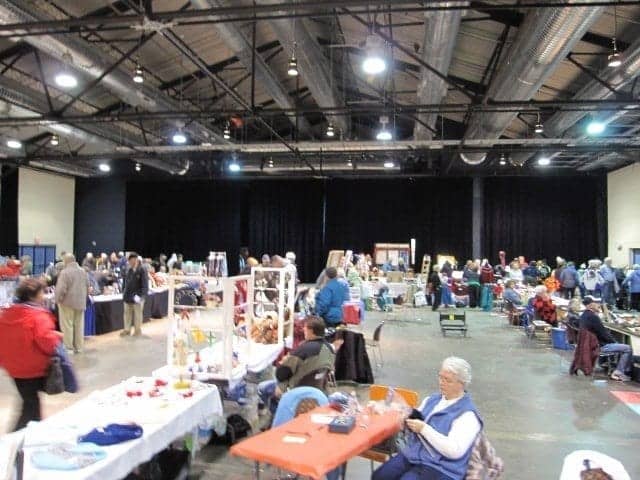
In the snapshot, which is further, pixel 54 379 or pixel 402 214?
pixel 402 214

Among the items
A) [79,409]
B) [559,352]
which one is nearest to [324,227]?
[559,352]

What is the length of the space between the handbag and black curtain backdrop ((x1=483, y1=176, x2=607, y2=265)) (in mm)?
17367

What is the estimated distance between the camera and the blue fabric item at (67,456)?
86.0 inches

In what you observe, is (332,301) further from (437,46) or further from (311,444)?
(311,444)

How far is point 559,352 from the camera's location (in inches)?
326

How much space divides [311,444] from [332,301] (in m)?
3.66

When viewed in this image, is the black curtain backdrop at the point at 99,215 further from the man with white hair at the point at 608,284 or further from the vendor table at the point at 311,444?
the vendor table at the point at 311,444

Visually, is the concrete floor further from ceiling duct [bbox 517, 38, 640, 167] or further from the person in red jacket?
ceiling duct [bbox 517, 38, 640, 167]

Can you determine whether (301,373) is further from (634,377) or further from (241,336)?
(634,377)

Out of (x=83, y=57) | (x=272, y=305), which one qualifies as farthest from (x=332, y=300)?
(x=83, y=57)

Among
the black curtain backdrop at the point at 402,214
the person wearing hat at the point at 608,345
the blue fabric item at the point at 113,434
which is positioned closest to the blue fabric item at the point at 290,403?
the blue fabric item at the point at 113,434

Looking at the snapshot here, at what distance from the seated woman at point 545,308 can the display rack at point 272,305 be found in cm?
593

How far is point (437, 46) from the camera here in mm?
6504

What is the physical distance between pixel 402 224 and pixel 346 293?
13793mm
